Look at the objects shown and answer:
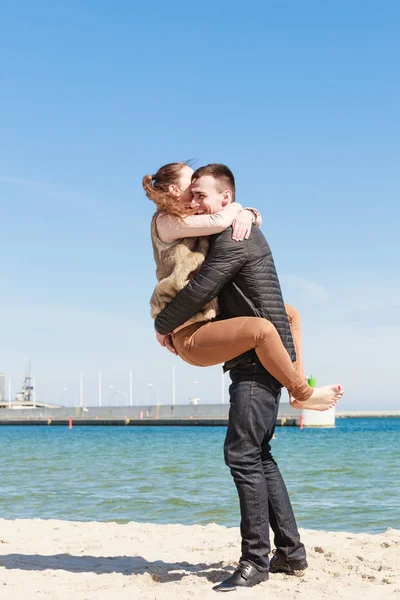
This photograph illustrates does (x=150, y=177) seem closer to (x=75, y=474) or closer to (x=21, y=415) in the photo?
(x=75, y=474)

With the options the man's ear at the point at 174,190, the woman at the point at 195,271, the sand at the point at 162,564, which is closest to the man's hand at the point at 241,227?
the woman at the point at 195,271

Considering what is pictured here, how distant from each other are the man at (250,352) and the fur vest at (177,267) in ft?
0.24

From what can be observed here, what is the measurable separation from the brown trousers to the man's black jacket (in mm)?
110

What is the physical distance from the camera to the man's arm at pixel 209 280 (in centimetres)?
427

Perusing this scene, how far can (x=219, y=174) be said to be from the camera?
439 centimetres

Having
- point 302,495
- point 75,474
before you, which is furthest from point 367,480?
point 75,474

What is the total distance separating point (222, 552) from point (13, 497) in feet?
22.4

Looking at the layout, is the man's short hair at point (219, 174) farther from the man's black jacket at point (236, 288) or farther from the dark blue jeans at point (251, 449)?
the dark blue jeans at point (251, 449)

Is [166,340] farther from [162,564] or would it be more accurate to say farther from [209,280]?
[162,564]

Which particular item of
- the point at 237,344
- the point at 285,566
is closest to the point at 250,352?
the point at 237,344

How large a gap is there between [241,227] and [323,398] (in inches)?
44.6

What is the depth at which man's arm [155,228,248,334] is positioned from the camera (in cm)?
427

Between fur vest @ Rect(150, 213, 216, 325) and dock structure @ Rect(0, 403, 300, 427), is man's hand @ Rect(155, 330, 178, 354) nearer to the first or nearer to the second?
fur vest @ Rect(150, 213, 216, 325)

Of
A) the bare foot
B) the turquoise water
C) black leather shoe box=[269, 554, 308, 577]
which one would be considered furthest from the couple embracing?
the turquoise water
